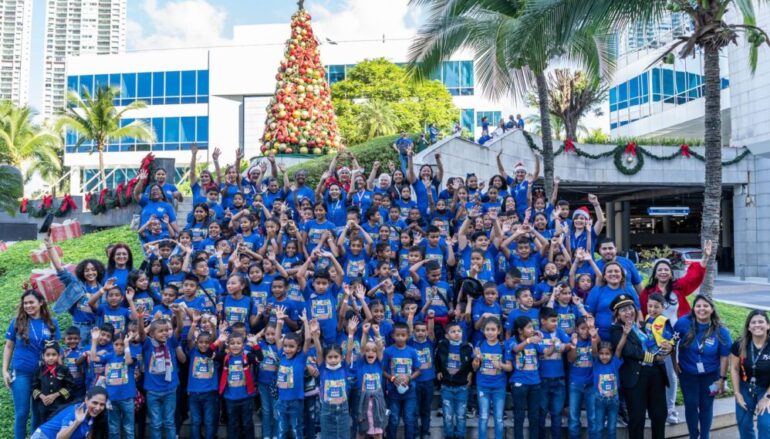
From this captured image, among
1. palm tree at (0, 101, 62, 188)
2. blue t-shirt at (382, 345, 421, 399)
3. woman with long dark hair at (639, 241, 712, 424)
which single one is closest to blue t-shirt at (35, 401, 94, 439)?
blue t-shirt at (382, 345, 421, 399)

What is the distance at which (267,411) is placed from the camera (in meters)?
6.54

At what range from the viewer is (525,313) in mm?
6934

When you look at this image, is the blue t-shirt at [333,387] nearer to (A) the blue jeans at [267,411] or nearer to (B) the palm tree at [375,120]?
(A) the blue jeans at [267,411]

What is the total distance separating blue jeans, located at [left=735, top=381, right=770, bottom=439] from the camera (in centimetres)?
571

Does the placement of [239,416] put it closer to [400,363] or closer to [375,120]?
[400,363]

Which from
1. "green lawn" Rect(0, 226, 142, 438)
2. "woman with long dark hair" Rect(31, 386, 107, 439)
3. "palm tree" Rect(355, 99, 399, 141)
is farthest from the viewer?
"palm tree" Rect(355, 99, 399, 141)

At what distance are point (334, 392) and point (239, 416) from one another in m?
1.11

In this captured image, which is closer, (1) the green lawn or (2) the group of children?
(2) the group of children

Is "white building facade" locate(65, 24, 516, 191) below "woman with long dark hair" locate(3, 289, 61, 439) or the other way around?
the other way around

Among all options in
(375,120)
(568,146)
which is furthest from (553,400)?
(375,120)

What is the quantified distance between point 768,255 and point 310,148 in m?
18.6

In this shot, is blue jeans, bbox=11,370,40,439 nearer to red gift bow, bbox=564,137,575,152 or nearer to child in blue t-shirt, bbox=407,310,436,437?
child in blue t-shirt, bbox=407,310,436,437

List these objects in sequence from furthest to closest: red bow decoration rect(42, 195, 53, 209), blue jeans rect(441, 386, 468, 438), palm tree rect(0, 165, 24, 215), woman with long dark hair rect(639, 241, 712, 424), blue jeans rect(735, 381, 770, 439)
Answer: red bow decoration rect(42, 195, 53, 209), palm tree rect(0, 165, 24, 215), woman with long dark hair rect(639, 241, 712, 424), blue jeans rect(441, 386, 468, 438), blue jeans rect(735, 381, 770, 439)

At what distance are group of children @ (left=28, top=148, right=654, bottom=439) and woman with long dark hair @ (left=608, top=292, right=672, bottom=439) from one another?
0.15 meters
